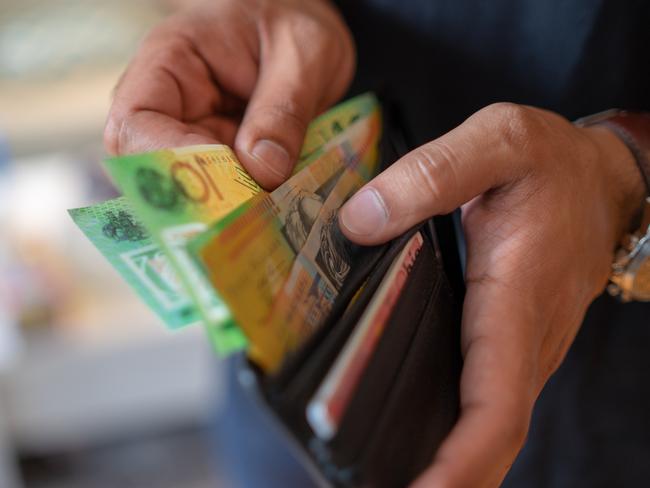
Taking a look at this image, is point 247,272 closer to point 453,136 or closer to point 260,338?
point 260,338

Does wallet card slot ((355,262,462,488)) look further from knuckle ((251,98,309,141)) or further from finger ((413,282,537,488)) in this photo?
knuckle ((251,98,309,141))

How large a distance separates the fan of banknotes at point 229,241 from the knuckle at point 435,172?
75 mm

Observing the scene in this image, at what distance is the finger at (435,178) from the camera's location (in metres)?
0.47

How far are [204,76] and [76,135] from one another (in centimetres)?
110

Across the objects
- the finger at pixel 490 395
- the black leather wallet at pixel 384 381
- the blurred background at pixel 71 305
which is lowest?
the blurred background at pixel 71 305

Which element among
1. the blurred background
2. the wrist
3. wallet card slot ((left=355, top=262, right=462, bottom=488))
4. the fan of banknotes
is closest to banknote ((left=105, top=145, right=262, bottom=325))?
the fan of banknotes

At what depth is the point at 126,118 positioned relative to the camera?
1.90 feet

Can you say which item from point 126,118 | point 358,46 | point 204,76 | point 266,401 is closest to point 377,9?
point 358,46

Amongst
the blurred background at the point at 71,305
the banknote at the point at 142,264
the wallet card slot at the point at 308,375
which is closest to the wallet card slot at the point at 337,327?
the wallet card slot at the point at 308,375

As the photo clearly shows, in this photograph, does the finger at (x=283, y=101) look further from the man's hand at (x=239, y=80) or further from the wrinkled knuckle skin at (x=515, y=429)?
the wrinkled knuckle skin at (x=515, y=429)

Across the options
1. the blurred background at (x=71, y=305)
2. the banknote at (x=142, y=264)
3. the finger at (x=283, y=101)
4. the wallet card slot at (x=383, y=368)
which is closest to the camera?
the wallet card slot at (x=383, y=368)

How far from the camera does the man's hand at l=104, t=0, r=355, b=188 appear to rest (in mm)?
566

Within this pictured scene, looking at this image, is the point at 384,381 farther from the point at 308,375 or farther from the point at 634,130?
the point at 634,130

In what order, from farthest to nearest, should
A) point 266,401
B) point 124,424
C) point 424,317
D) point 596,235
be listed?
point 124,424 < point 596,235 < point 424,317 < point 266,401
